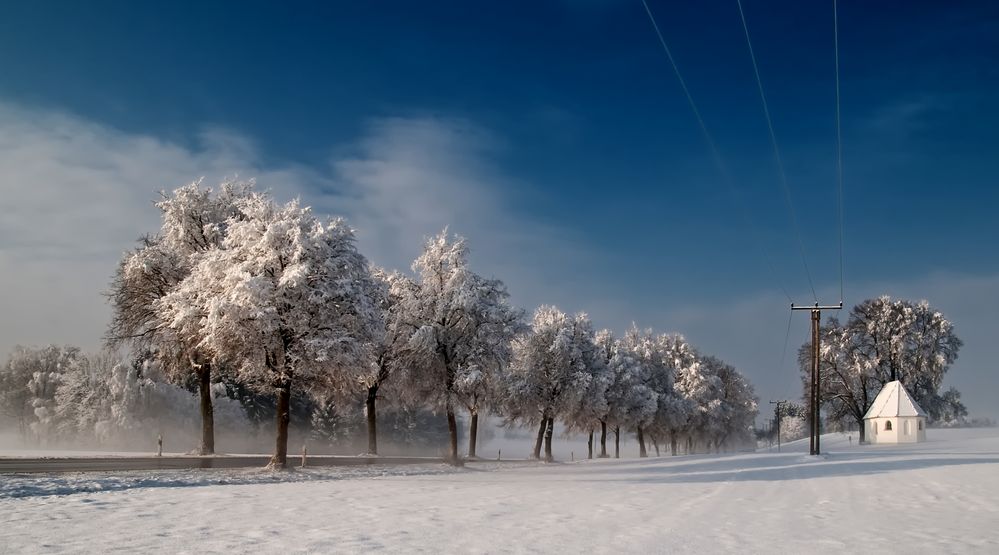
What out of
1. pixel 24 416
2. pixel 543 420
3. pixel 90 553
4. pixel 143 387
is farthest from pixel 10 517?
pixel 24 416

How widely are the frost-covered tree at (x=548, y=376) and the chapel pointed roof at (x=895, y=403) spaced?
1468 inches

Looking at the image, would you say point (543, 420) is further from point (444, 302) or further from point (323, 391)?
point (323, 391)

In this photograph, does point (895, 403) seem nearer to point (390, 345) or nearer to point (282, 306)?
point (390, 345)

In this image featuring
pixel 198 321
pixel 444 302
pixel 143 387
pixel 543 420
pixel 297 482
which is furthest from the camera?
pixel 143 387

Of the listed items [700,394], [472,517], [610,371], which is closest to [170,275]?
[472,517]

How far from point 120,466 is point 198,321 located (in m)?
6.76

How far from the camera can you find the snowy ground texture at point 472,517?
39.3 ft

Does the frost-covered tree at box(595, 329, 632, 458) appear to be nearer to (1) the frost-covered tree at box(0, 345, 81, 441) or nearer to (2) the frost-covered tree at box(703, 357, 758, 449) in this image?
(2) the frost-covered tree at box(703, 357, 758, 449)

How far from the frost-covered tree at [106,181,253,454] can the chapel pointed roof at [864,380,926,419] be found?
7136cm

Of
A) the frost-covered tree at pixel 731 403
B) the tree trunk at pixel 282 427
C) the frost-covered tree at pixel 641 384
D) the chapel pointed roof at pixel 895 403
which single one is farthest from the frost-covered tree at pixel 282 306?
the frost-covered tree at pixel 731 403

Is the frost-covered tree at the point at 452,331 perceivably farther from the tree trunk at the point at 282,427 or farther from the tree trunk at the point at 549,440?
the tree trunk at the point at 549,440

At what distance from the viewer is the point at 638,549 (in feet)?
40.4

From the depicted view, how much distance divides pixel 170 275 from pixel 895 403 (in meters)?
74.7

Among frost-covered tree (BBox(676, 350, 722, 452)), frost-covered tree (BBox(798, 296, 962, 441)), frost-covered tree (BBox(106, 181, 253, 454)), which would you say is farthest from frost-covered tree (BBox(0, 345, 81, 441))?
frost-covered tree (BBox(798, 296, 962, 441))
